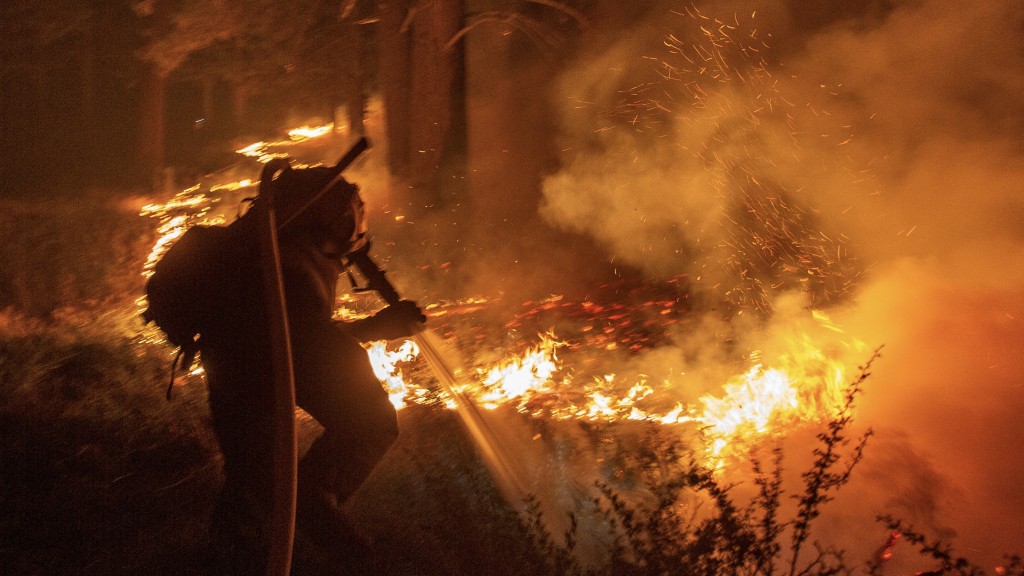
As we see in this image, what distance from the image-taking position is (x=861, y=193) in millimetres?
6531

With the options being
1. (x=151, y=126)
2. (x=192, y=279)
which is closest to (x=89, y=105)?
(x=151, y=126)

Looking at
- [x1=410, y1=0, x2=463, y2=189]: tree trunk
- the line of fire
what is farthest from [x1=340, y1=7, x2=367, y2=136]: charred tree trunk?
[x1=410, y1=0, x2=463, y2=189]: tree trunk

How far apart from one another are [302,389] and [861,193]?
5.51m

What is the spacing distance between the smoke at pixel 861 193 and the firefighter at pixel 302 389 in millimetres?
3353

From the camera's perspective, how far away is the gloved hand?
310 cm

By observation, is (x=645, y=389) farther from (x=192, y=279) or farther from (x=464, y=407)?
(x=192, y=279)

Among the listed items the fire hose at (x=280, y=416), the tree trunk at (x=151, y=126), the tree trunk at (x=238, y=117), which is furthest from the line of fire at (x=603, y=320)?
the tree trunk at (x=238, y=117)

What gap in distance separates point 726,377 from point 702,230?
1728 mm

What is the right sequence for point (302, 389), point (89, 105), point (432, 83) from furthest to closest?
point (89, 105)
point (432, 83)
point (302, 389)

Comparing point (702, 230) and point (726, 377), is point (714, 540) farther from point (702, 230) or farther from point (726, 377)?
point (702, 230)

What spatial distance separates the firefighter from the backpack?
5 cm

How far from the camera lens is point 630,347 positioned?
621cm

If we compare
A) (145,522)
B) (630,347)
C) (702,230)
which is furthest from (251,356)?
(702,230)

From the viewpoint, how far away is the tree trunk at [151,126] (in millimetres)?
15117
